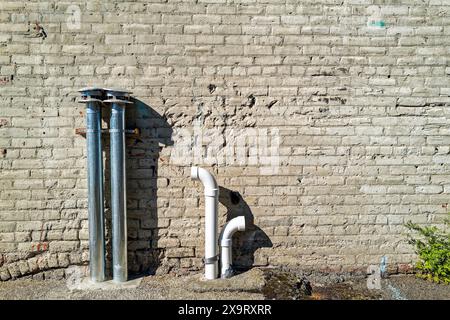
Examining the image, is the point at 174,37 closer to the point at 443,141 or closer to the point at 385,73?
the point at 385,73

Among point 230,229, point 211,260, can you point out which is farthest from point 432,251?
point 211,260

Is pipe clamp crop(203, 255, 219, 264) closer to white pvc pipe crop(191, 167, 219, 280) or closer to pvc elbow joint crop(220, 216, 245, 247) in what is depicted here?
white pvc pipe crop(191, 167, 219, 280)

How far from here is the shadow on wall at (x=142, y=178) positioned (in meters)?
3.31

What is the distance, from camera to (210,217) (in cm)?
319

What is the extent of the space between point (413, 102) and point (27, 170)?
13.8 feet

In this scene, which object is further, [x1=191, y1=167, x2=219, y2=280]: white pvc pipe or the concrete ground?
[x1=191, y1=167, x2=219, y2=280]: white pvc pipe

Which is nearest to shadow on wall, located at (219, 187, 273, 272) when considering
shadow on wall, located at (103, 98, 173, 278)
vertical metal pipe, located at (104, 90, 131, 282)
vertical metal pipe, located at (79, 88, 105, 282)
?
shadow on wall, located at (103, 98, 173, 278)

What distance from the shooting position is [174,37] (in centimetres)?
330

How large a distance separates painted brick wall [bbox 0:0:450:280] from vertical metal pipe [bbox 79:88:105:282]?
19 centimetres

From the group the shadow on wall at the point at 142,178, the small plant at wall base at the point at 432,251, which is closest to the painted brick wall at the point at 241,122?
the shadow on wall at the point at 142,178

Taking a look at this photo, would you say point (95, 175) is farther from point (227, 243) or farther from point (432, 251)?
point (432, 251)

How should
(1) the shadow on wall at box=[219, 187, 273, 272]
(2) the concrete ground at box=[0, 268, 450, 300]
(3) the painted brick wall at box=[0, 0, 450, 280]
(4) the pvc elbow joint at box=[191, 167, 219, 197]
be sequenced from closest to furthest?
(2) the concrete ground at box=[0, 268, 450, 300], (4) the pvc elbow joint at box=[191, 167, 219, 197], (3) the painted brick wall at box=[0, 0, 450, 280], (1) the shadow on wall at box=[219, 187, 273, 272]

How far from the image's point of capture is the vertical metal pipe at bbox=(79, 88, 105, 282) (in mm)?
3109

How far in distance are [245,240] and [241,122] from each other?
129cm
